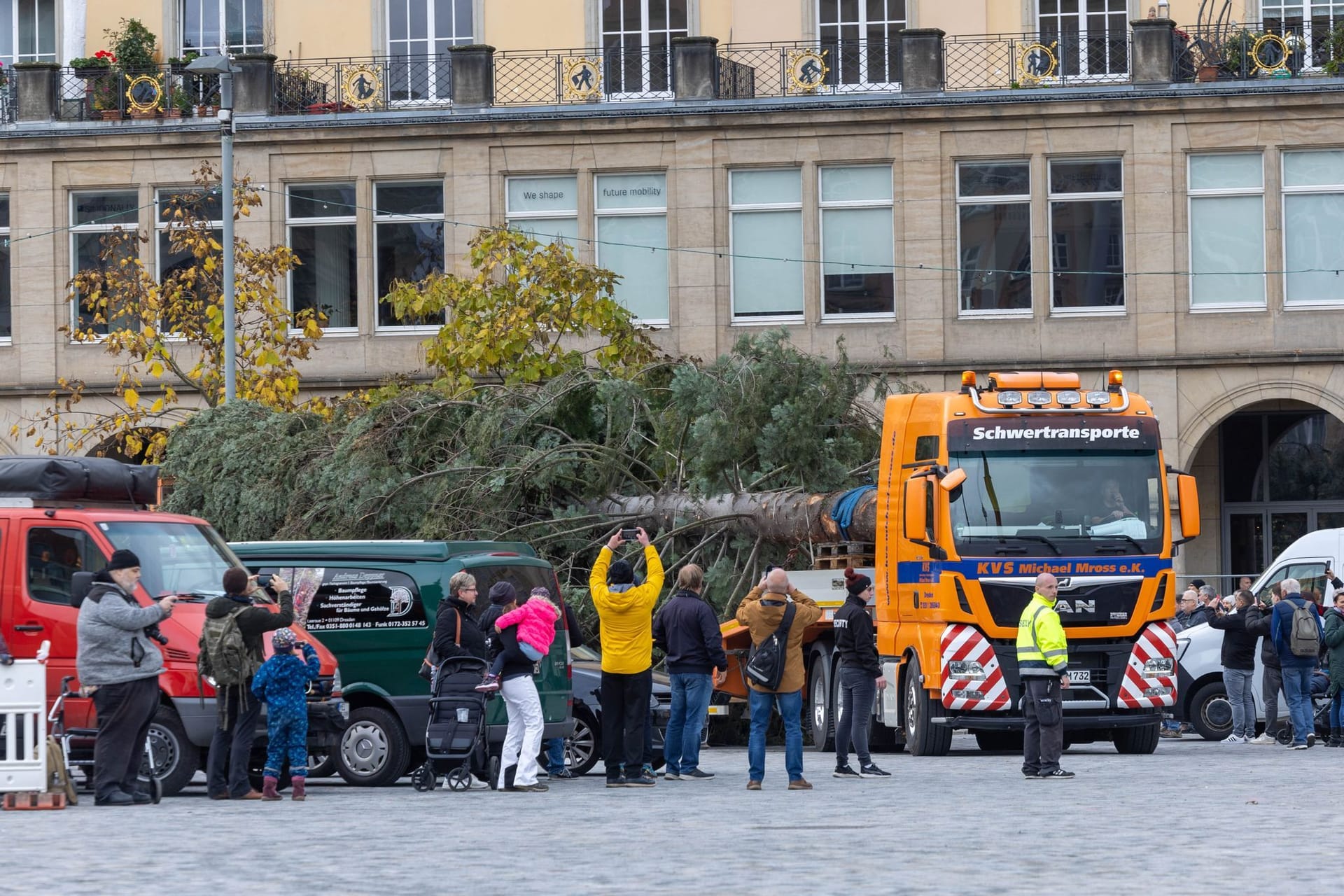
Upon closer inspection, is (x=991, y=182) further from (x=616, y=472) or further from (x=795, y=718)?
(x=795, y=718)

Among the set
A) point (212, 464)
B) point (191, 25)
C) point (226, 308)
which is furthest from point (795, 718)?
point (191, 25)

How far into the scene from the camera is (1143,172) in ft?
116

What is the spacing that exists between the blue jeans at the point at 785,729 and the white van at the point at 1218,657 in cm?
924

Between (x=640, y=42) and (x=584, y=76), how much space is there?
1460mm

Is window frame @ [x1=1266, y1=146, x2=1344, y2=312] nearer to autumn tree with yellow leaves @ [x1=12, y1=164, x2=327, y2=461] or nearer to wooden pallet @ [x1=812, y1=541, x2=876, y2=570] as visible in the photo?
wooden pallet @ [x1=812, y1=541, x2=876, y2=570]

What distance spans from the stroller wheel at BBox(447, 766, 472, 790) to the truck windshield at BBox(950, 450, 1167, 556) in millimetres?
5421

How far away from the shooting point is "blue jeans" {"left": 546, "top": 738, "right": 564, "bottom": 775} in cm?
1784

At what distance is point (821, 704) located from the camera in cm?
2223

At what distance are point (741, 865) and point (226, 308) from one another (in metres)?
19.1

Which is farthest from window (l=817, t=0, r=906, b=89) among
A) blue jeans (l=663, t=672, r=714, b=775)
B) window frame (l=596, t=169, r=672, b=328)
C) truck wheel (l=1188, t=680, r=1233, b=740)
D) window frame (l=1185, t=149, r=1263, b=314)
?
blue jeans (l=663, t=672, r=714, b=775)

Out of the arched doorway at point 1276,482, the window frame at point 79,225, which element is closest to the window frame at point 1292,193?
the arched doorway at point 1276,482

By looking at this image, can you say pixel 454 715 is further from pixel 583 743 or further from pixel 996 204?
pixel 996 204

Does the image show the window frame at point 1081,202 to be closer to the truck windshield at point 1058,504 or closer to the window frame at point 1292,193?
the window frame at point 1292,193

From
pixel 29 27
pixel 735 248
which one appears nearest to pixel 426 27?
pixel 735 248
